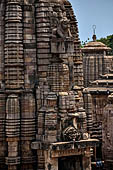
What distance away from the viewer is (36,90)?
97.5ft

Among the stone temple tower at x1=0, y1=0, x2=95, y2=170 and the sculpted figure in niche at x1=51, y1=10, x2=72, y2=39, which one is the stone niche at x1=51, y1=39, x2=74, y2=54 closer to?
the stone temple tower at x1=0, y1=0, x2=95, y2=170

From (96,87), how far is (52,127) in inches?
824

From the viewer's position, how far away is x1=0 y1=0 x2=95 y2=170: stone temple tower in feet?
95.6

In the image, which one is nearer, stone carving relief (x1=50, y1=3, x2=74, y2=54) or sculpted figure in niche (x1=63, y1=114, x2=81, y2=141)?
sculpted figure in niche (x1=63, y1=114, x2=81, y2=141)

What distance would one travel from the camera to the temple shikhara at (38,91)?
29.1 metres

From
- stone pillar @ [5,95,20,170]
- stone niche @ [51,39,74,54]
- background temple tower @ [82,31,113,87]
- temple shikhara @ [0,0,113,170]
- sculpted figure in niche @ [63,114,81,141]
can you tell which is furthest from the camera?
background temple tower @ [82,31,113,87]

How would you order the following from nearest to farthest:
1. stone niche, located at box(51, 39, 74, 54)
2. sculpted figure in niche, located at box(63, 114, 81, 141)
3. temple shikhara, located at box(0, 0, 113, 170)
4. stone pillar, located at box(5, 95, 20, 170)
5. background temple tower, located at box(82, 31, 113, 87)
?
sculpted figure in niche, located at box(63, 114, 81, 141) → temple shikhara, located at box(0, 0, 113, 170) → stone pillar, located at box(5, 95, 20, 170) → stone niche, located at box(51, 39, 74, 54) → background temple tower, located at box(82, 31, 113, 87)

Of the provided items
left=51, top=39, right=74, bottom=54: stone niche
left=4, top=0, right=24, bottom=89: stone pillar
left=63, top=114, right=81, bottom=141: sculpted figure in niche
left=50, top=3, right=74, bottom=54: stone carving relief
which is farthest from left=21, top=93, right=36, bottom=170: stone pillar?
left=50, top=3, right=74, bottom=54: stone carving relief

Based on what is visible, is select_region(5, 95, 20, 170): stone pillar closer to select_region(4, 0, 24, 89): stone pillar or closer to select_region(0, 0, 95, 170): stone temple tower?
select_region(0, 0, 95, 170): stone temple tower

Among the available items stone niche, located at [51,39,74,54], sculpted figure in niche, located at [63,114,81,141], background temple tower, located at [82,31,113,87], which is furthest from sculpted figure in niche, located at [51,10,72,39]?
background temple tower, located at [82,31,113,87]

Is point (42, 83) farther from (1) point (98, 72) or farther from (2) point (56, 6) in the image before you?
(1) point (98, 72)

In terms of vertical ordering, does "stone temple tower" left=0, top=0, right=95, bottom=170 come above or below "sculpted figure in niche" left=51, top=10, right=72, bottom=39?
below

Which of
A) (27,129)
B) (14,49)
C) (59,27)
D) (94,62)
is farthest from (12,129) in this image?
(94,62)

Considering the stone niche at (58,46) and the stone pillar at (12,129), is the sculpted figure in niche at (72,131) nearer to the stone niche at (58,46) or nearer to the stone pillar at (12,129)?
the stone pillar at (12,129)
